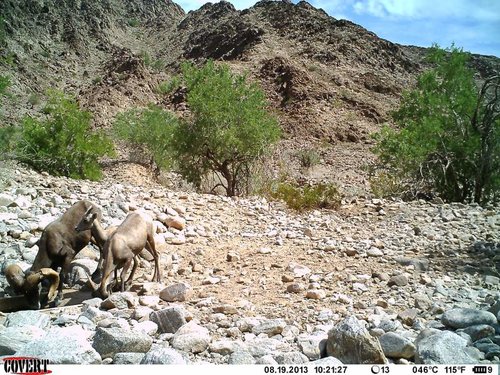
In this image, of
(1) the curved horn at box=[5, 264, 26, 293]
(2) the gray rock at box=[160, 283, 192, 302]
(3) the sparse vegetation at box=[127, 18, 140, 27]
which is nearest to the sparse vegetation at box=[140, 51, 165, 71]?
(3) the sparse vegetation at box=[127, 18, 140, 27]

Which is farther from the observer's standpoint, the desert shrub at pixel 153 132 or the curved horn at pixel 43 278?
the desert shrub at pixel 153 132

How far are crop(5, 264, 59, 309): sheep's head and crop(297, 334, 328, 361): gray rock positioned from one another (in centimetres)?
297

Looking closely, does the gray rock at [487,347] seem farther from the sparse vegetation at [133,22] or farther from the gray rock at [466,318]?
the sparse vegetation at [133,22]

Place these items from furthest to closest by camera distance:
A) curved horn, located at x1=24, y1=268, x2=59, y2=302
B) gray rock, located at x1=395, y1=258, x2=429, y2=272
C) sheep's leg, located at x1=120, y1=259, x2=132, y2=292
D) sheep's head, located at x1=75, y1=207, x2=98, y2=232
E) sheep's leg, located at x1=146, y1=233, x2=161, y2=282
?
gray rock, located at x1=395, y1=258, x2=429, y2=272, sheep's leg, located at x1=146, y1=233, x2=161, y2=282, sheep's head, located at x1=75, y1=207, x2=98, y2=232, sheep's leg, located at x1=120, y1=259, x2=132, y2=292, curved horn, located at x1=24, y1=268, x2=59, y2=302

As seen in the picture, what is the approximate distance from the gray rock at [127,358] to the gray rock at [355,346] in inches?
63.2

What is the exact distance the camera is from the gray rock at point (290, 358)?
389 cm

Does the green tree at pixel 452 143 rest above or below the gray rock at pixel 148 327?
above

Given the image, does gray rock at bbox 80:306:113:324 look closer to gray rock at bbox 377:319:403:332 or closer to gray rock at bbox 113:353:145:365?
gray rock at bbox 113:353:145:365

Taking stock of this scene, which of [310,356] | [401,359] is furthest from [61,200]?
[401,359]

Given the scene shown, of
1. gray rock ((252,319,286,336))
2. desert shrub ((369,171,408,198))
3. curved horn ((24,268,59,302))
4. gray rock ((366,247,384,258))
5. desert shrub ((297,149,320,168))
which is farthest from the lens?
desert shrub ((297,149,320,168))

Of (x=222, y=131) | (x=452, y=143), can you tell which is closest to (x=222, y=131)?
(x=222, y=131)

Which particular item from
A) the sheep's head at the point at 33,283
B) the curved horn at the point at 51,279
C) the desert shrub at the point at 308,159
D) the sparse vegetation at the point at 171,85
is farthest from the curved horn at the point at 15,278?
the desert shrub at the point at 308,159

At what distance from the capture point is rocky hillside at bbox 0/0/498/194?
37.4 metres

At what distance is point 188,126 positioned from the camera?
16219 millimetres
